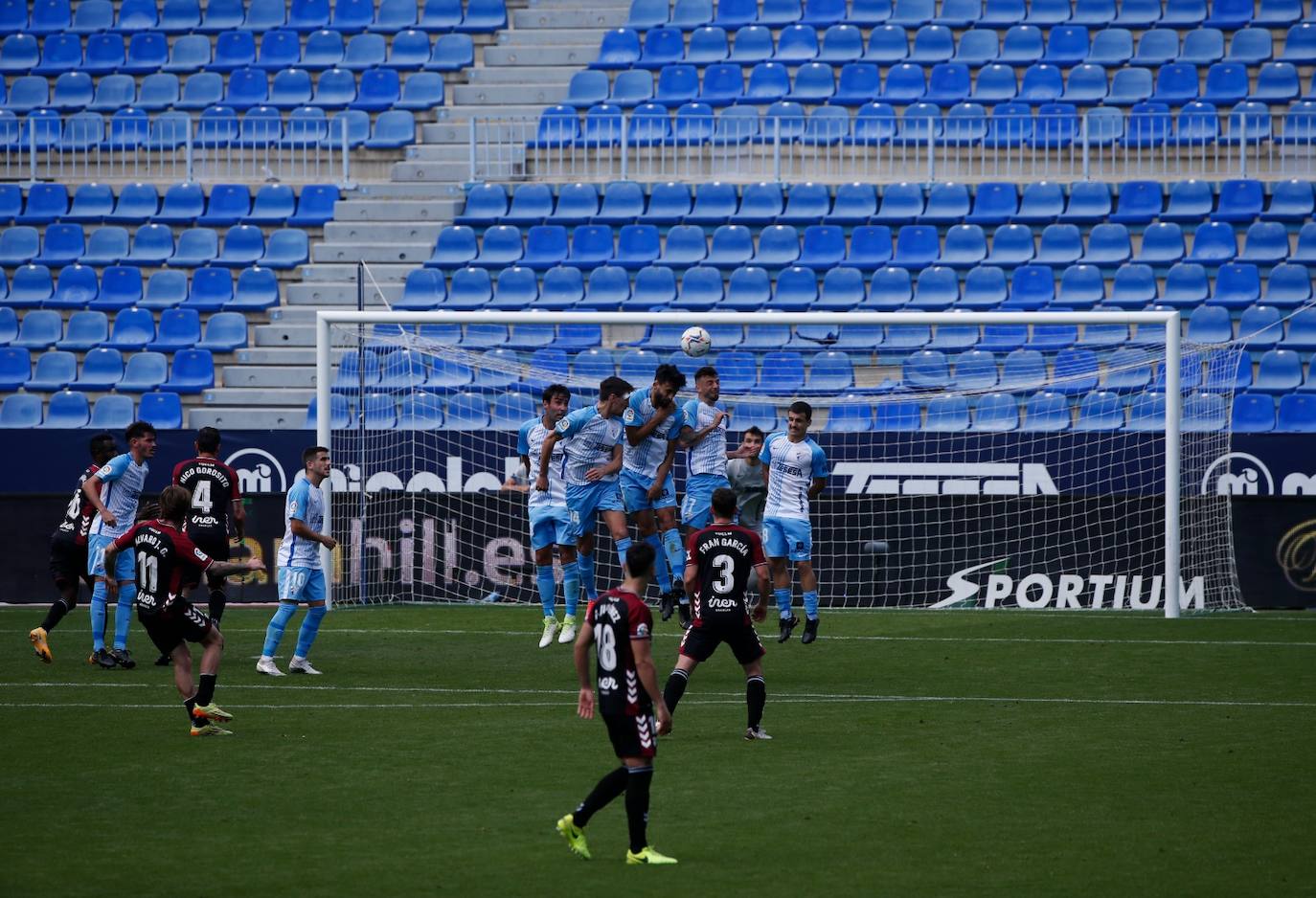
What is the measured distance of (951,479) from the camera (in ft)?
61.8

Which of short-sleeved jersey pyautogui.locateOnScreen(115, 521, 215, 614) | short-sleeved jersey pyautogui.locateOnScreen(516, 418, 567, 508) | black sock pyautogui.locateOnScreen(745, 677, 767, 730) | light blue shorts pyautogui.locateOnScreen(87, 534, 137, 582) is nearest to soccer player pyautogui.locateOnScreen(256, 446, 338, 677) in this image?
light blue shorts pyautogui.locateOnScreen(87, 534, 137, 582)

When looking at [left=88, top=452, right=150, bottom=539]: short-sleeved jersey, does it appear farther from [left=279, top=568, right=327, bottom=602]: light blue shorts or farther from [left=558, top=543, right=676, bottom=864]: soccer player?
[left=558, top=543, right=676, bottom=864]: soccer player

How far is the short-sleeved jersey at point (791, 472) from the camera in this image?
49.1ft

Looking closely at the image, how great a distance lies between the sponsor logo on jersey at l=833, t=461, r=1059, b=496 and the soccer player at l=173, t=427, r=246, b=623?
743 centimetres

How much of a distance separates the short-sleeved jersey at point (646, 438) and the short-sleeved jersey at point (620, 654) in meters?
6.80

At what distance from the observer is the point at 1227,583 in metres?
18.2

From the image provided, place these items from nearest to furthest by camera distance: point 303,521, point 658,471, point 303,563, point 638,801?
point 638,801
point 303,521
point 303,563
point 658,471

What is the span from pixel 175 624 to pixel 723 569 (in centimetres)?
360

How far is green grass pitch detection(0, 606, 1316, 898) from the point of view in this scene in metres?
7.31

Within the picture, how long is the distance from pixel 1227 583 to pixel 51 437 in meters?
14.2

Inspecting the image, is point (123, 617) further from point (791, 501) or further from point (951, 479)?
point (951, 479)

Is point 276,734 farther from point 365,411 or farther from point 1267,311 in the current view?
point 1267,311

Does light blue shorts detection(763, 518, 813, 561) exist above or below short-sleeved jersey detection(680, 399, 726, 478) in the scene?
below

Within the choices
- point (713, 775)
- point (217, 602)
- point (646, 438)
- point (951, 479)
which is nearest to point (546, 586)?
point (646, 438)
